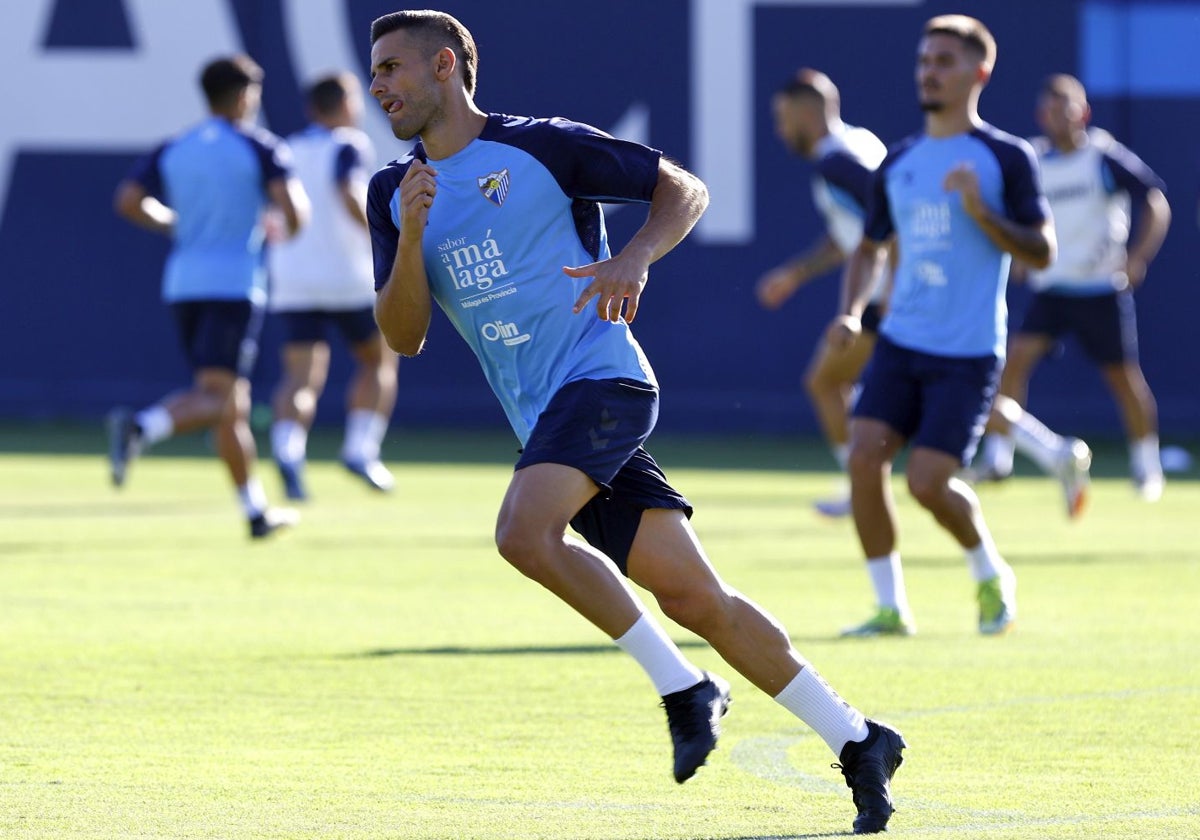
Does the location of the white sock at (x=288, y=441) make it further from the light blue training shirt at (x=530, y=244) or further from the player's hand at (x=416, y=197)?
the player's hand at (x=416, y=197)

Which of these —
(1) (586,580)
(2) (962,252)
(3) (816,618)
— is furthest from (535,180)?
(3) (816,618)

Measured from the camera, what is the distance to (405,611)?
32.0 ft

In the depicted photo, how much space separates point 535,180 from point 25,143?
16.8m

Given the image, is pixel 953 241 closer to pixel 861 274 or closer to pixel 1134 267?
pixel 861 274

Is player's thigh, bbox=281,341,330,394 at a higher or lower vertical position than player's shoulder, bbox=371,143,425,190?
lower

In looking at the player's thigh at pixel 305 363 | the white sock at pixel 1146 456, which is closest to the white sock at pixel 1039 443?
the white sock at pixel 1146 456

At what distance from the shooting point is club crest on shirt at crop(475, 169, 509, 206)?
18.8 feet

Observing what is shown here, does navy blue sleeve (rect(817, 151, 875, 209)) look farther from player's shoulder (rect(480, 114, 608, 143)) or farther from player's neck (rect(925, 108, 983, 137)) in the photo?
player's shoulder (rect(480, 114, 608, 143))

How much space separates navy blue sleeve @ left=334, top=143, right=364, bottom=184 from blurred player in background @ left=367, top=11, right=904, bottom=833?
958cm

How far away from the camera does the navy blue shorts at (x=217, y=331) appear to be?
12734 mm

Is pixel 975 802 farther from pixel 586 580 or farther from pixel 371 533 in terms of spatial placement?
pixel 371 533

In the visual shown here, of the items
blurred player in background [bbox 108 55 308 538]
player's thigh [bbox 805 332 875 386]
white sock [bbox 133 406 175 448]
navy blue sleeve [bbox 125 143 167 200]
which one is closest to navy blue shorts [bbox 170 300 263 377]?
blurred player in background [bbox 108 55 308 538]

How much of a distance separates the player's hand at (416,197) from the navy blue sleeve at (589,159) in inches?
13.8

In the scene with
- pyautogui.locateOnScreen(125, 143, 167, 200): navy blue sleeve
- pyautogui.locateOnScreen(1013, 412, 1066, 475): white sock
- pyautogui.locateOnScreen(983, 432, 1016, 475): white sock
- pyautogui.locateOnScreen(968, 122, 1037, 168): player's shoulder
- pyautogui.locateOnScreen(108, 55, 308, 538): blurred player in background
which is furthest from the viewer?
pyautogui.locateOnScreen(983, 432, 1016, 475): white sock
